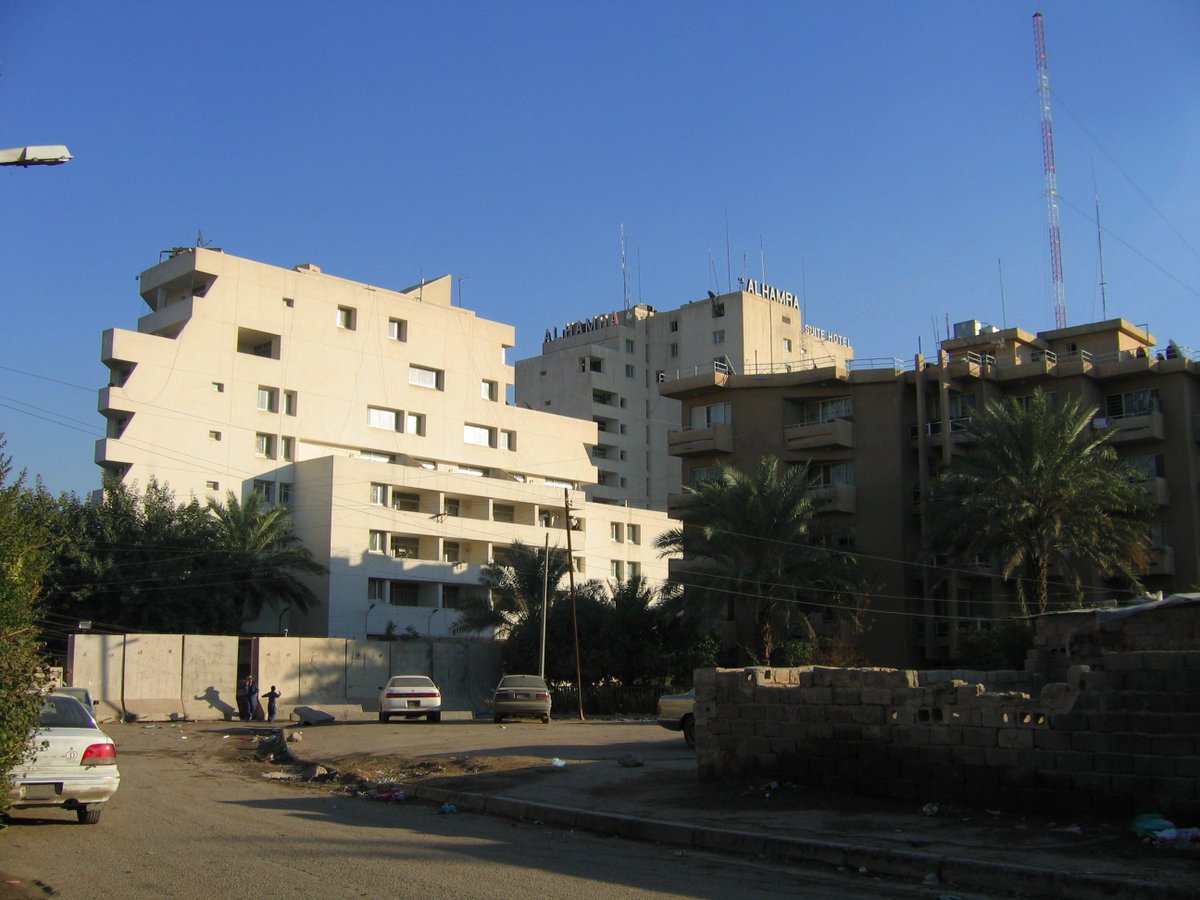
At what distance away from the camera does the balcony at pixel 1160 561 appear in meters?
47.2

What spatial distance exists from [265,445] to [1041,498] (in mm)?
40654

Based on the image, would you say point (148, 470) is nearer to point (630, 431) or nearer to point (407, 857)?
point (630, 431)

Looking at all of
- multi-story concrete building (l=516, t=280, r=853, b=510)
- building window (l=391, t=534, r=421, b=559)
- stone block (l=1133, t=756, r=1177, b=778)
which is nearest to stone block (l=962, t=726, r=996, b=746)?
stone block (l=1133, t=756, r=1177, b=778)

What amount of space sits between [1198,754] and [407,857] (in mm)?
7432

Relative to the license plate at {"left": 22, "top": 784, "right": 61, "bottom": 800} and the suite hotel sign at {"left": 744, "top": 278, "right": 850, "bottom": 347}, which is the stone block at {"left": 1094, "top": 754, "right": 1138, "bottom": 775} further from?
the suite hotel sign at {"left": 744, "top": 278, "right": 850, "bottom": 347}

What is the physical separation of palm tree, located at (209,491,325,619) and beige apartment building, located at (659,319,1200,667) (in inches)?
808

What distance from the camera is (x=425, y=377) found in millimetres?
71688

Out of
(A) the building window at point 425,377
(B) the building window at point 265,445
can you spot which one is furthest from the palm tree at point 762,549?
(A) the building window at point 425,377

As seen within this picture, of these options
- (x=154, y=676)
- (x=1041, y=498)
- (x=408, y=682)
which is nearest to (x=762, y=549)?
(x=1041, y=498)

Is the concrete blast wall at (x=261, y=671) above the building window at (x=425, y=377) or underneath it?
underneath

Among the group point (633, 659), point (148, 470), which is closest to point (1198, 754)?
point (633, 659)

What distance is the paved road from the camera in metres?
8.97

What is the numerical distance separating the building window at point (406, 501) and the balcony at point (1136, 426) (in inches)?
1412

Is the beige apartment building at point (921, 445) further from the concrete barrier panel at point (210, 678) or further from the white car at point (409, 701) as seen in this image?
the concrete barrier panel at point (210, 678)
